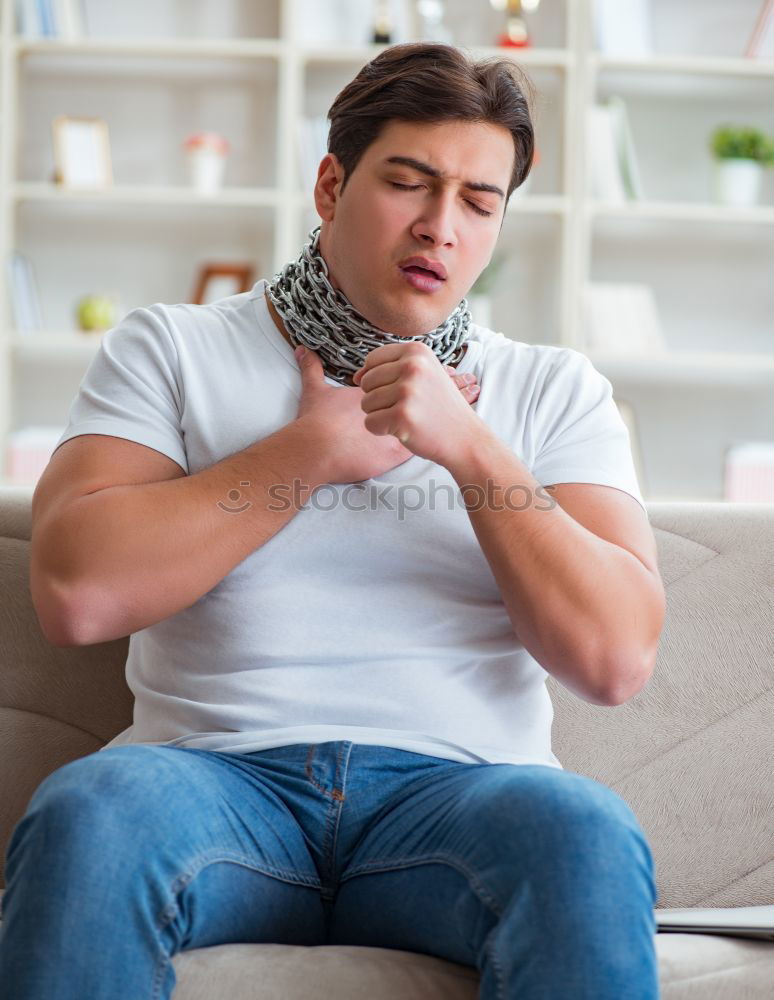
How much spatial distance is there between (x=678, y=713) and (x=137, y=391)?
2.46 feet

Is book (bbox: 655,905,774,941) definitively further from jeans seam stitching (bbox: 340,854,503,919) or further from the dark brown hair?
the dark brown hair

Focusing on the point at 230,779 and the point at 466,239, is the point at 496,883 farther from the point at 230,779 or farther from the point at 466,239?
the point at 466,239

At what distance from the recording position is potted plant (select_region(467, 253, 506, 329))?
3.44 meters

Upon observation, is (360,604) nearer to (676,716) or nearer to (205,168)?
(676,716)

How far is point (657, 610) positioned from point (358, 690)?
0.31 m

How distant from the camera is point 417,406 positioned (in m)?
1.12

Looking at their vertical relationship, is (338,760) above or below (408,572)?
below

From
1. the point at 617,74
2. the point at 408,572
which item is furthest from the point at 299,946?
the point at 617,74

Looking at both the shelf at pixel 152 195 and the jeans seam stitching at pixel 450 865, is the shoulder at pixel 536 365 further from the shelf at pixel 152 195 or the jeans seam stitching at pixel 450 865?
the shelf at pixel 152 195

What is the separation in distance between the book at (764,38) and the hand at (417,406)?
2743 mm

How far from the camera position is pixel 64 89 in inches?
142

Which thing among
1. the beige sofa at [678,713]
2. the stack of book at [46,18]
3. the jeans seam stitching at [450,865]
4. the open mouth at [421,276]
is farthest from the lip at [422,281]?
the stack of book at [46,18]

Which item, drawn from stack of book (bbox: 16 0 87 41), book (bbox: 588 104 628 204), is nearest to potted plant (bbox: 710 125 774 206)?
book (bbox: 588 104 628 204)

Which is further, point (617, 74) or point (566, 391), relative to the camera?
point (617, 74)
